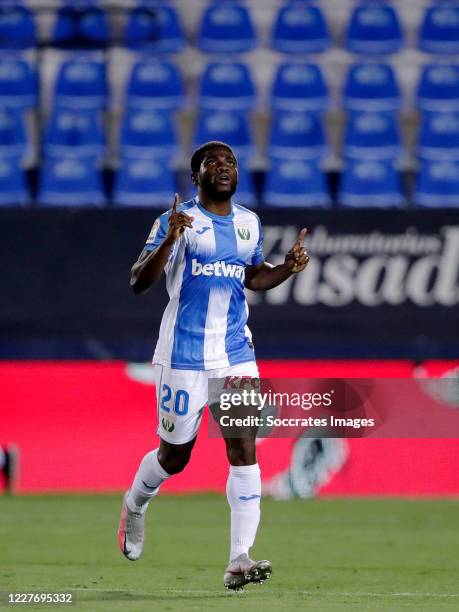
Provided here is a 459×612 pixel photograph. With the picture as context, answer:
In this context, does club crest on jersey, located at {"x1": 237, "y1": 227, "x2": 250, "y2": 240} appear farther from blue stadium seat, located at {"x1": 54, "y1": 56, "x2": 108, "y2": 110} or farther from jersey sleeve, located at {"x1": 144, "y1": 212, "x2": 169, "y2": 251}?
blue stadium seat, located at {"x1": 54, "y1": 56, "x2": 108, "y2": 110}

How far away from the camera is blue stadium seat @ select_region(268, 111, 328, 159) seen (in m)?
14.1

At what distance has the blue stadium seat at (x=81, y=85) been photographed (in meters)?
14.4

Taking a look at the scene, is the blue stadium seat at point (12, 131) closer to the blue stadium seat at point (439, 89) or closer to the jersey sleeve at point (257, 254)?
the blue stadium seat at point (439, 89)

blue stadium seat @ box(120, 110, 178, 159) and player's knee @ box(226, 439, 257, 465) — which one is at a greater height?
player's knee @ box(226, 439, 257, 465)

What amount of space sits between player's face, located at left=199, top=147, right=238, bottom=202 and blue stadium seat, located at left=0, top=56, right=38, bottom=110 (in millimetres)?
7818

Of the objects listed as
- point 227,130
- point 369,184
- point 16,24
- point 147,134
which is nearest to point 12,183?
point 147,134

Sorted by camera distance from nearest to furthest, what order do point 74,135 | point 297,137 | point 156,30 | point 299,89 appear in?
point 74,135 → point 297,137 → point 156,30 → point 299,89

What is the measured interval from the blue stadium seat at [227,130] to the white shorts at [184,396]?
24.3 feet

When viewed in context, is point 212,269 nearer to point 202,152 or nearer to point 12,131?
point 202,152

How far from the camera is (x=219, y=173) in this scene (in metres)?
6.65

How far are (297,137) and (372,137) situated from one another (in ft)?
2.54

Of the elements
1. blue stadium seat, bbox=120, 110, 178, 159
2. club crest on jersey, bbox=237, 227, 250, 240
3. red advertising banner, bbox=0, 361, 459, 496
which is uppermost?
club crest on jersey, bbox=237, 227, 250, 240

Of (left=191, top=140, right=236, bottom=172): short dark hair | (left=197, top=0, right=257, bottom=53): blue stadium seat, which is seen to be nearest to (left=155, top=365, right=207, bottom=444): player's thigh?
(left=191, top=140, right=236, bottom=172): short dark hair

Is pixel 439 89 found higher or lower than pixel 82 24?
lower
